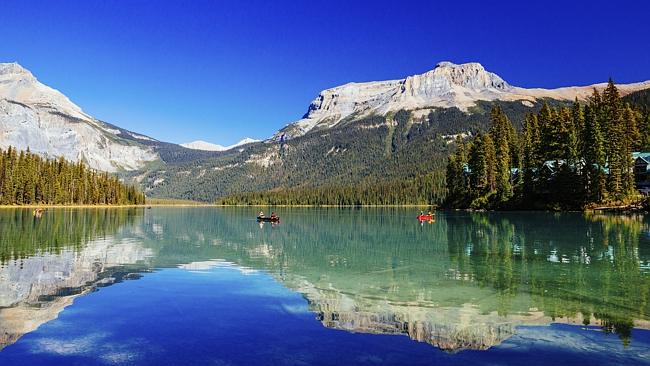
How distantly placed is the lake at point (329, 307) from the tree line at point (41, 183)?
479 ft

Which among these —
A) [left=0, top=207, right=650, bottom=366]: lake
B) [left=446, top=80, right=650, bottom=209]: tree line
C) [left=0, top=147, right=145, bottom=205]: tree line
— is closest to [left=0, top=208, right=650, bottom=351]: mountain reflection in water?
[left=0, top=207, right=650, bottom=366]: lake

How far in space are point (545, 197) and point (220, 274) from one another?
9407 cm

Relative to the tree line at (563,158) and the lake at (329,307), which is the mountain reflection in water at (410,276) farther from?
the tree line at (563,158)

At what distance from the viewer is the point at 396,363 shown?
12.9 metres

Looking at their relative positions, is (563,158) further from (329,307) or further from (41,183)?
(41,183)

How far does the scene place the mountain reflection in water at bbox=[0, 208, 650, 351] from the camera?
17328mm

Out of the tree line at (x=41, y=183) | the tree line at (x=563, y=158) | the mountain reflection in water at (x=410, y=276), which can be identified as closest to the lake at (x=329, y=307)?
Answer: the mountain reflection in water at (x=410, y=276)

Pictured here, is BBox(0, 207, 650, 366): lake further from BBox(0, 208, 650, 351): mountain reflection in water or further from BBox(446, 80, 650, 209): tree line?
BBox(446, 80, 650, 209): tree line

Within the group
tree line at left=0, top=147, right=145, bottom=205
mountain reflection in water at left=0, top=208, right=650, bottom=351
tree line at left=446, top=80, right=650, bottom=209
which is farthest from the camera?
tree line at left=0, top=147, right=145, bottom=205

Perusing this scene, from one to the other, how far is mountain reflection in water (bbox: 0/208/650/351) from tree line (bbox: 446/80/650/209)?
51.3 metres

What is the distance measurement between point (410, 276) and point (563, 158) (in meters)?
88.2

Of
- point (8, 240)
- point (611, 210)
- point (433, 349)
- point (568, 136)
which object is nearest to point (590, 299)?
point (433, 349)

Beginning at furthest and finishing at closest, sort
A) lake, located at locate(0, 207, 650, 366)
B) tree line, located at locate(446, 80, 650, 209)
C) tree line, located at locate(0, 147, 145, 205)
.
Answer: tree line, located at locate(0, 147, 145, 205) → tree line, located at locate(446, 80, 650, 209) → lake, located at locate(0, 207, 650, 366)

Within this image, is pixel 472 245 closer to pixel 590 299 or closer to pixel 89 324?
pixel 590 299
